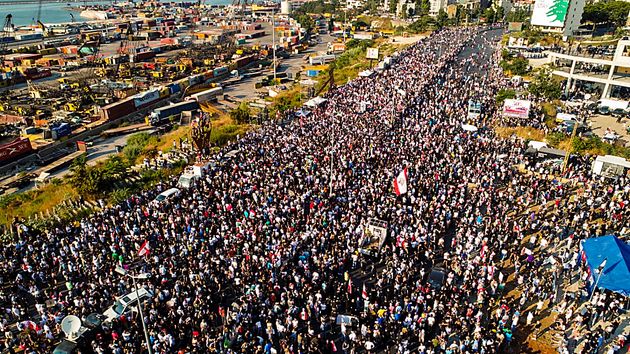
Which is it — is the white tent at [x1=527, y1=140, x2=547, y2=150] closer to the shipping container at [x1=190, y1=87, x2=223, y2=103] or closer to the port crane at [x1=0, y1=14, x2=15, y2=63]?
the shipping container at [x1=190, y1=87, x2=223, y2=103]

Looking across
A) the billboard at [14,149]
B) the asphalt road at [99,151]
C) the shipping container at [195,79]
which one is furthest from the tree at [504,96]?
the billboard at [14,149]

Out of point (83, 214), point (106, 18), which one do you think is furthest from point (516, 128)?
point (106, 18)

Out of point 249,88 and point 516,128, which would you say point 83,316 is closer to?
point 516,128

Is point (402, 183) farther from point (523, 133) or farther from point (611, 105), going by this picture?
point (611, 105)

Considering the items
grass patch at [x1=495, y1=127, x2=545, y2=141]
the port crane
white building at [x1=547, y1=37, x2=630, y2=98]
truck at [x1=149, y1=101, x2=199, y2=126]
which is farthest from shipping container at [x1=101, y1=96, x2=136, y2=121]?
white building at [x1=547, y1=37, x2=630, y2=98]

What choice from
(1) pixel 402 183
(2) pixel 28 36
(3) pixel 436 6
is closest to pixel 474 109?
(1) pixel 402 183
